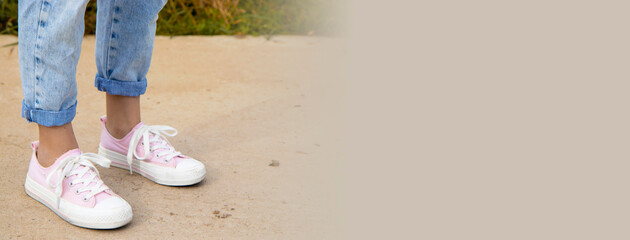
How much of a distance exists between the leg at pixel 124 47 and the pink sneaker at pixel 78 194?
0.62 ft

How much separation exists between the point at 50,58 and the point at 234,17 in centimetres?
223

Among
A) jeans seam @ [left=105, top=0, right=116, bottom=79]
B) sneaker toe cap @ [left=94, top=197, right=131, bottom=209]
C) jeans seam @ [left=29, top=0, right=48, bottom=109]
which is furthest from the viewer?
jeans seam @ [left=105, top=0, right=116, bottom=79]

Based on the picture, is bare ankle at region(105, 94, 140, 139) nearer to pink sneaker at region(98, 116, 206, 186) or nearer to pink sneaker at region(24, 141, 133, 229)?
pink sneaker at region(98, 116, 206, 186)

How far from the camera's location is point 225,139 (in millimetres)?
1989

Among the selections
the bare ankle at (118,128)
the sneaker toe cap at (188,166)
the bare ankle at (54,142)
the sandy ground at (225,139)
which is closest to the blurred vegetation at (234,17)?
the sandy ground at (225,139)

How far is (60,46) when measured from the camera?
1.30 meters

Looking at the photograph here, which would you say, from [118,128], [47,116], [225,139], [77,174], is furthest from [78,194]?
[225,139]

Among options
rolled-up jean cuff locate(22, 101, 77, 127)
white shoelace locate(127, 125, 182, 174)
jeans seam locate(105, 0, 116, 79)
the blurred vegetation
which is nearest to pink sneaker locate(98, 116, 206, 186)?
white shoelace locate(127, 125, 182, 174)

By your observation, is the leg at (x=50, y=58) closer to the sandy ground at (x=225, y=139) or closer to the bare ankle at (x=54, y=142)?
the bare ankle at (x=54, y=142)

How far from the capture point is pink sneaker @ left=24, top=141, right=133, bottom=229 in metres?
1.38

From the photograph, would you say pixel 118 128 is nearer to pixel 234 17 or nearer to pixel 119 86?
pixel 119 86

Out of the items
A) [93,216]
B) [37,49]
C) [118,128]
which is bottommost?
[93,216]

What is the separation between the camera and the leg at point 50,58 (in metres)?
1.28

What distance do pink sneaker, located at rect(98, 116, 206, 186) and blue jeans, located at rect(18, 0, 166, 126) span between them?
0.56 ft
